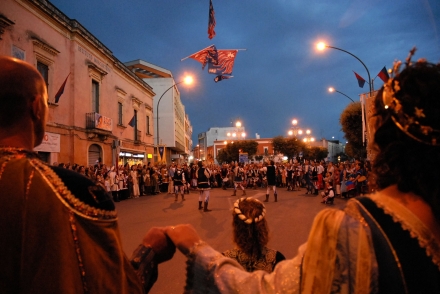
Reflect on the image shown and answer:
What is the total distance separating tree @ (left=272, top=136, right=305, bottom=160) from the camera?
2457 inches

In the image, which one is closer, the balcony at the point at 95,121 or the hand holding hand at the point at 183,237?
the hand holding hand at the point at 183,237

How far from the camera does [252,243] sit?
10.2ft

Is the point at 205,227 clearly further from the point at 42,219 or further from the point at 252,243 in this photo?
the point at 42,219

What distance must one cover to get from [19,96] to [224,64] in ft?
58.5

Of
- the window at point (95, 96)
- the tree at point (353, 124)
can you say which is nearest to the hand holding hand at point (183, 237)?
the window at point (95, 96)

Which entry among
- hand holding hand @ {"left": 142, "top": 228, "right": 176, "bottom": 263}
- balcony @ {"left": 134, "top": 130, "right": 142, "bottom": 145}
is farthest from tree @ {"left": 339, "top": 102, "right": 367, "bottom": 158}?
hand holding hand @ {"left": 142, "top": 228, "right": 176, "bottom": 263}

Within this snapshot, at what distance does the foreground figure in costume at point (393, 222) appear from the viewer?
1096mm

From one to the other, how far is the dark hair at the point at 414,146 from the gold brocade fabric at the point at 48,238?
3.94ft

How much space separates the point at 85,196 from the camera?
1.42 metres

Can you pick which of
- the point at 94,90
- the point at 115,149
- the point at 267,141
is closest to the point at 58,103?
the point at 94,90

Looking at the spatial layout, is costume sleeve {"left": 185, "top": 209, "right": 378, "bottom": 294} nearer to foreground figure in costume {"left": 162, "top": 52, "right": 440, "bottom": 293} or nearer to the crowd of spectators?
foreground figure in costume {"left": 162, "top": 52, "right": 440, "bottom": 293}

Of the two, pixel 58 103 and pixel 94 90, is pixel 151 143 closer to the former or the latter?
pixel 94 90

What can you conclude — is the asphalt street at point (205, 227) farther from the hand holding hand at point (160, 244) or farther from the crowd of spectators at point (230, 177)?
the crowd of spectators at point (230, 177)

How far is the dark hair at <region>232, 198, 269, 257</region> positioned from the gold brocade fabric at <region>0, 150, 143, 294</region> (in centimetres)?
188
